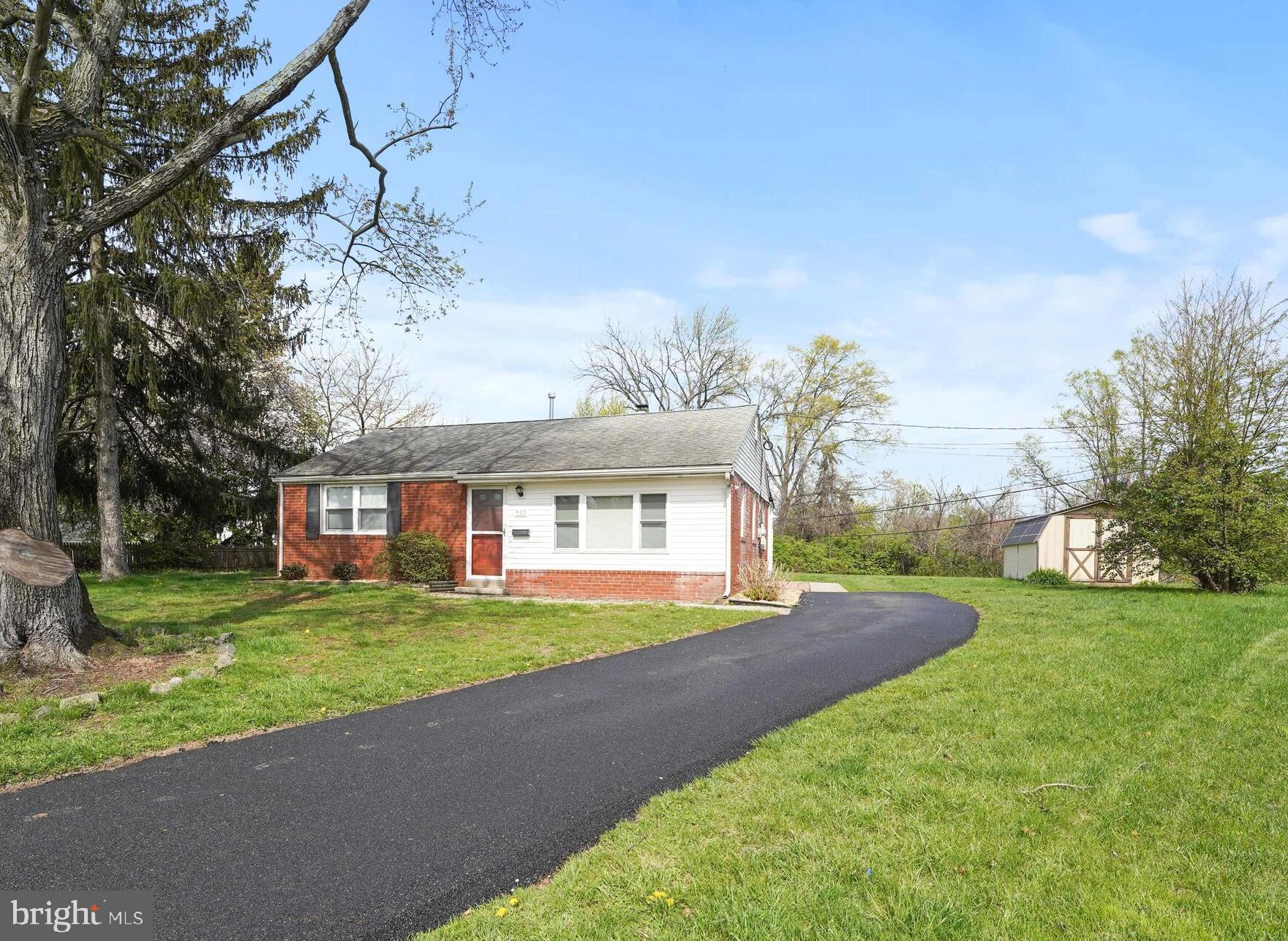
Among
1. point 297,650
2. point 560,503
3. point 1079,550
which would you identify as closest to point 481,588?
point 560,503

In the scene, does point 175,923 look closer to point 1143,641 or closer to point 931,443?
point 1143,641

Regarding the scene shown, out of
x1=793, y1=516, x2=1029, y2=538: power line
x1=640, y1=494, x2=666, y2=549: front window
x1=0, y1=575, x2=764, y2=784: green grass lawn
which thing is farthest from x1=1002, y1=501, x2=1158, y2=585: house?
x1=0, y1=575, x2=764, y2=784: green grass lawn

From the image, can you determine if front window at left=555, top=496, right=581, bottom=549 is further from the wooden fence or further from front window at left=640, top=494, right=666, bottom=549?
the wooden fence

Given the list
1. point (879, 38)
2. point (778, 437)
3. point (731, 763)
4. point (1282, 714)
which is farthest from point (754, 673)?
point (778, 437)

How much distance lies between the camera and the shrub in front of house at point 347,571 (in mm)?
17688

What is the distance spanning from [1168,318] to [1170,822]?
2003cm

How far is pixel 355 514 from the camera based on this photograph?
59.5 feet

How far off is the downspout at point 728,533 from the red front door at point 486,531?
5259mm

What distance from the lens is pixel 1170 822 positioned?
353cm

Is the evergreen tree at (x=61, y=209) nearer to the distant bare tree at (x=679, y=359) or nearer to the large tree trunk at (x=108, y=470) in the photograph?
the large tree trunk at (x=108, y=470)

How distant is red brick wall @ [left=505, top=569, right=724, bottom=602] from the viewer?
14.8 m

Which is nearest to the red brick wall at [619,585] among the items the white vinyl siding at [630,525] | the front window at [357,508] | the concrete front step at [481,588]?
the white vinyl siding at [630,525]

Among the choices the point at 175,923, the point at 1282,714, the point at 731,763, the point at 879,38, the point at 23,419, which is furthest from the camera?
the point at 879,38

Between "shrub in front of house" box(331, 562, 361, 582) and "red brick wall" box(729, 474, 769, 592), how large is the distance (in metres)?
9.30
